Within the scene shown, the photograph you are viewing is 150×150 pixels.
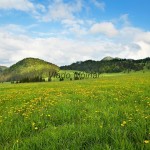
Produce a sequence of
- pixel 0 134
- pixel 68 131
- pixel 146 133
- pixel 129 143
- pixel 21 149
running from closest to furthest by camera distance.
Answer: pixel 129 143 < pixel 21 149 < pixel 146 133 < pixel 68 131 < pixel 0 134

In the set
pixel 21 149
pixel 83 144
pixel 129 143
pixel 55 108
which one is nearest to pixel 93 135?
pixel 83 144

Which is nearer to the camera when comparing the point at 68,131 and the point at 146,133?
the point at 146,133

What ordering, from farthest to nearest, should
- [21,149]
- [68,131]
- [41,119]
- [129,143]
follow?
→ [41,119], [68,131], [21,149], [129,143]

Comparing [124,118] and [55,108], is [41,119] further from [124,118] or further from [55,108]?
[124,118]

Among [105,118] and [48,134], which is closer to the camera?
[48,134]

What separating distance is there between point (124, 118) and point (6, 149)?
3.90m

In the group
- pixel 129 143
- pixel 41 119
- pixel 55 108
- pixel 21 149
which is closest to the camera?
pixel 129 143

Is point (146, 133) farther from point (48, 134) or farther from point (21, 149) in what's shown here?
point (21, 149)

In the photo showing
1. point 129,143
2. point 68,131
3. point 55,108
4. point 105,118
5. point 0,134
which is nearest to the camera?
point 129,143

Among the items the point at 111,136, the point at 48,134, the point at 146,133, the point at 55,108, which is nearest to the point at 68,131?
the point at 48,134

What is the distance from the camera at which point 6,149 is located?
5.53m

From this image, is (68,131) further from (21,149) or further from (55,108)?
(55,108)

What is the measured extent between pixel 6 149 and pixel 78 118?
3.23 metres

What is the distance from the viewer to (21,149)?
5363 millimetres
